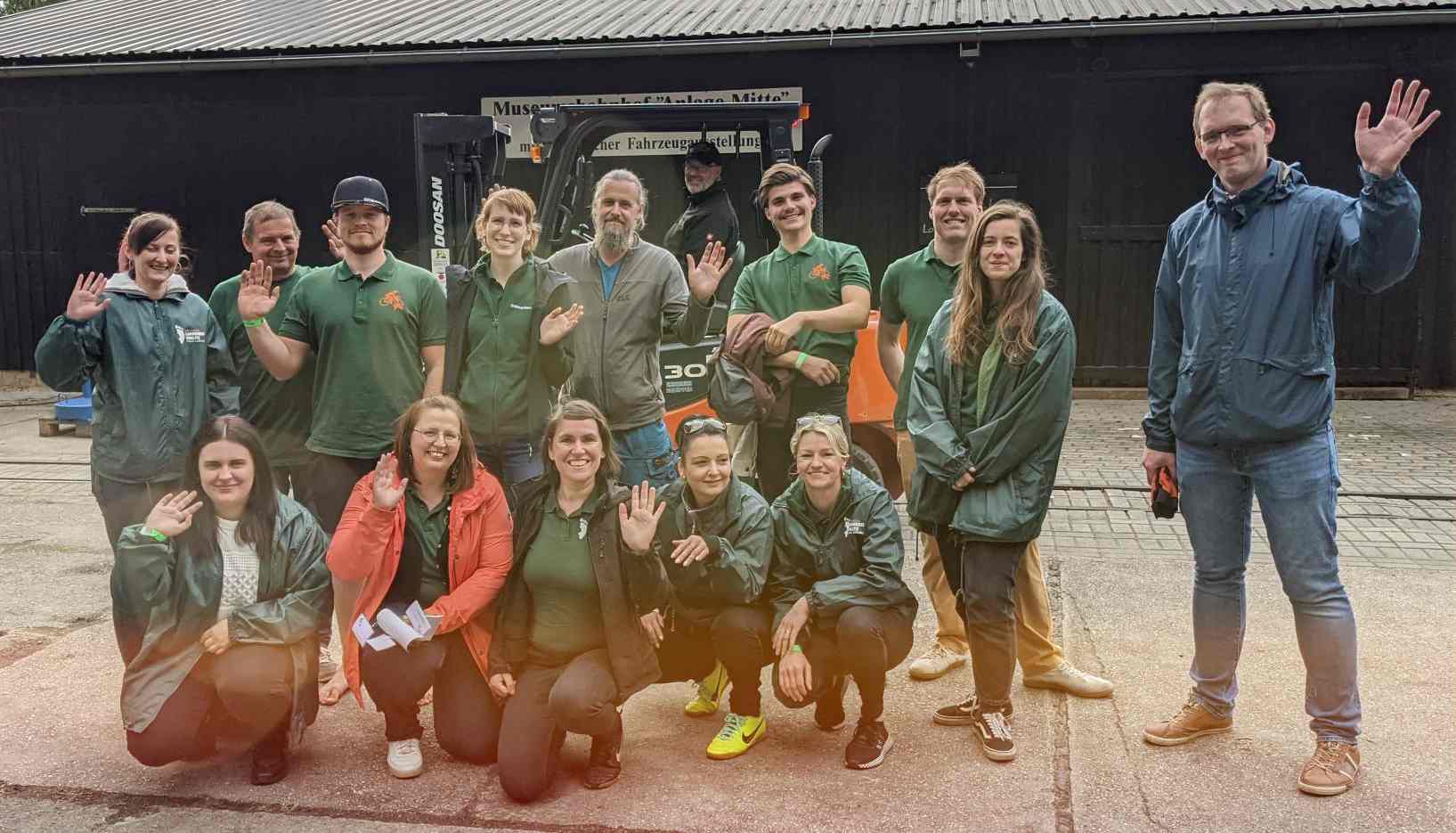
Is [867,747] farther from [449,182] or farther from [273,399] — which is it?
[449,182]

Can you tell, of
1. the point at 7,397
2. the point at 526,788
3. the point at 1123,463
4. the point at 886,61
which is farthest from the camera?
the point at 7,397

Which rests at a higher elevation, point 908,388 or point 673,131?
point 673,131

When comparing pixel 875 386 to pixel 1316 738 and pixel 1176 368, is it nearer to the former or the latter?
pixel 1176 368

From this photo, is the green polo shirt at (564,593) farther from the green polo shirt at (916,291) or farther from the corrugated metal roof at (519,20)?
the corrugated metal roof at (519,20)

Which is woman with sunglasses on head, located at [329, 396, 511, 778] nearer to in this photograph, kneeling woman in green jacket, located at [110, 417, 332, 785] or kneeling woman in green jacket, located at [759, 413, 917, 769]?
kneeling woman in green jacket, located at [110, 417, 332, 785]

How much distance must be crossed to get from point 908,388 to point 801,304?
0.56m

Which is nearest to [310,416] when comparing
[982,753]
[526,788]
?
[526,788]

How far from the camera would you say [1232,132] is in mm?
3453

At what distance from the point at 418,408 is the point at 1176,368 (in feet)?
7.91

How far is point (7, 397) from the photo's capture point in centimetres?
1295

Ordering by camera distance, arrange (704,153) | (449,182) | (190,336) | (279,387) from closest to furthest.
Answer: (190,336)
(279,387)
(449,182)
(704,153)

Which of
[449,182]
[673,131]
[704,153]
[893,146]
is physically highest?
[893,146]

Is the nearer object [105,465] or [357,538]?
[357,538]

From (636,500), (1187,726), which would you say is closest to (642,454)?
(636,500)
